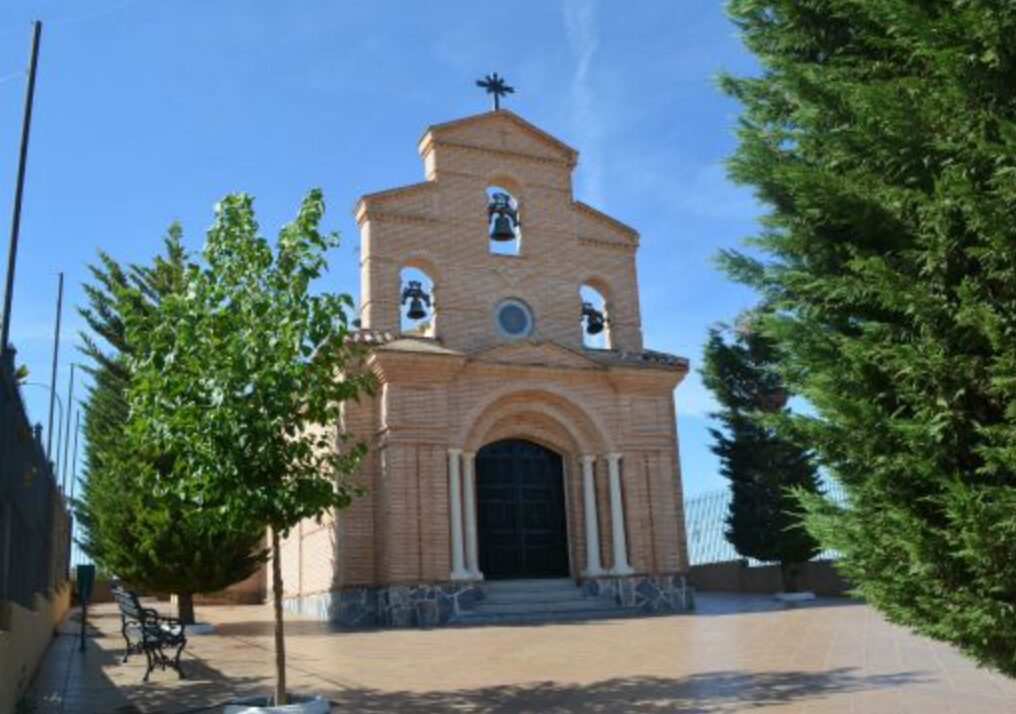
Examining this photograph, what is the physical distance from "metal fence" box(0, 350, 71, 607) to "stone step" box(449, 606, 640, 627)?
7371 millimetres

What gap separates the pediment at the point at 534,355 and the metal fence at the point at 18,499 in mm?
8675

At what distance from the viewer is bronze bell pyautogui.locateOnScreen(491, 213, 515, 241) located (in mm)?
19641

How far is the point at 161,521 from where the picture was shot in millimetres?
15391

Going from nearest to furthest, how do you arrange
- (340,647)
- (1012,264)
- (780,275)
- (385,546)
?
1. (1012,264)
2. (780,275)
3. (340,647)
4. (385,546)

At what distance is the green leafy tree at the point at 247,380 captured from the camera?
7609 mm

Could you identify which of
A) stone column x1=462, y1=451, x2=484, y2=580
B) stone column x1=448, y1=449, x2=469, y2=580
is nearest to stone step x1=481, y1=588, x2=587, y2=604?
stone column x1=462, y1=451, x2=484, y2=580

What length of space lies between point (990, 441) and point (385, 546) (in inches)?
560

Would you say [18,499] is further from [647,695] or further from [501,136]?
[501,136]

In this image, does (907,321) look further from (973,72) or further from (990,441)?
(973,72)

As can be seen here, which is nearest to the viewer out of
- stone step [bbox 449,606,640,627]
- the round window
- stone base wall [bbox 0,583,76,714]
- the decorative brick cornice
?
stone base wall [bbox 0,583,76,714]

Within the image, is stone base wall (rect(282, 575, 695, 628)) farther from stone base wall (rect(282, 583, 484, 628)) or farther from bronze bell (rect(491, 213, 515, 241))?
bronze bell (rect(491, 213, 515, 241))

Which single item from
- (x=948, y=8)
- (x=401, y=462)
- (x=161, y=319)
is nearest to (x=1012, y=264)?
(x=948, y=8)

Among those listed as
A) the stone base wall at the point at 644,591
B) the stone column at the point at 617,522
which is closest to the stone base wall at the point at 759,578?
the stone base wall at the point at 644,591

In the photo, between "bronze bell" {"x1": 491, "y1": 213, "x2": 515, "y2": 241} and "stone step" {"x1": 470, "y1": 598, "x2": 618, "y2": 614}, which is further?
"bronze bell" {"x1": 491, "y1": 213, "x2": 515, "y2": 241}
